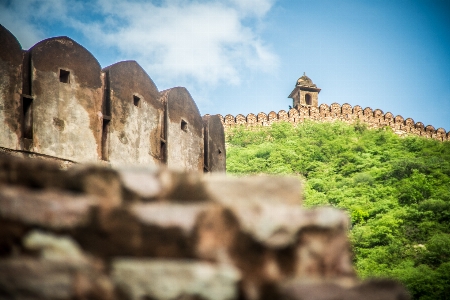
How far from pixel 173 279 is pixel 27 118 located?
146 inches

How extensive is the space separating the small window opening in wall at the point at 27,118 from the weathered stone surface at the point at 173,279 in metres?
3.62

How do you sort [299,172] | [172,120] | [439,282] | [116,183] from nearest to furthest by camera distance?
[116,183] < [172,120] < [439,282] < [299,172]

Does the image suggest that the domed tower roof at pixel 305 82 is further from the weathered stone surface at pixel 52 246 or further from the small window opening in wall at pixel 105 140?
the weathered stone surface at pixel 52 246

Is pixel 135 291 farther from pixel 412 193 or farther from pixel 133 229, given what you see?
pixel 412 193

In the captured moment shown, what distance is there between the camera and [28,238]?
122 centimetres

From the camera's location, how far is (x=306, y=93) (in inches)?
1252

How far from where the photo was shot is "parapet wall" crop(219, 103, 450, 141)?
1137 inches

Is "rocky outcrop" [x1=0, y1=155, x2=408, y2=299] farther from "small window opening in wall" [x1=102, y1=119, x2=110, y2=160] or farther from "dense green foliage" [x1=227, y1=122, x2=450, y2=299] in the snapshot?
"dense green foliage" [x1=227, y1=122, x2=450, y2=299]

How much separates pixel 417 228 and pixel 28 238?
17093 millimetres

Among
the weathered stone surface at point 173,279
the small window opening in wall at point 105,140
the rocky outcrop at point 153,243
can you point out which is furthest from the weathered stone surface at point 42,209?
the small window opening in wall at point 105,140

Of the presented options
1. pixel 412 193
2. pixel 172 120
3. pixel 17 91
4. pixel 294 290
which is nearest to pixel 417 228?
pixel 412 193

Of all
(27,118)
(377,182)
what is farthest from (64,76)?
(377,182)

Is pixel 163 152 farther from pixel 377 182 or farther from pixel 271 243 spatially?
pixel 377 182

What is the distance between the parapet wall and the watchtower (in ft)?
4.72
